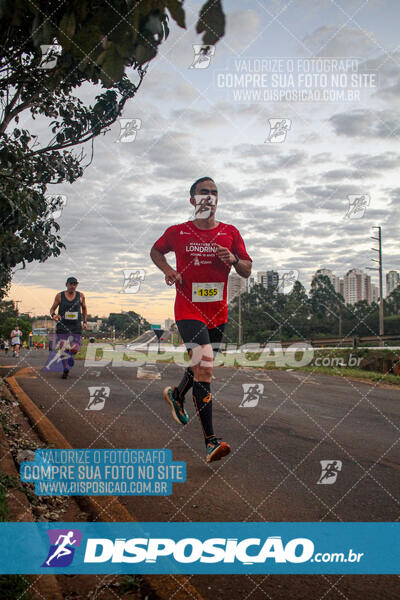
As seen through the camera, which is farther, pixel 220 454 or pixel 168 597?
pixel 220 454

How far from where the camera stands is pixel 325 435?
260 inches

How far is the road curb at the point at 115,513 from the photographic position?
2.61 m

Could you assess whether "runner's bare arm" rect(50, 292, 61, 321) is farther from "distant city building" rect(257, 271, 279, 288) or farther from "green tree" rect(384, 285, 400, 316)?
"green tree" rect(384, 285, 400, 316)

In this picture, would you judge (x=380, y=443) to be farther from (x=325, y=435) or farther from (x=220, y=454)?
(x=220, y=454)

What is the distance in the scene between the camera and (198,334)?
2770 mm

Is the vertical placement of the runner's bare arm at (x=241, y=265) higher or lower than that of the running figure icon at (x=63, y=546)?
higher

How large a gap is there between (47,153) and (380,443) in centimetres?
547

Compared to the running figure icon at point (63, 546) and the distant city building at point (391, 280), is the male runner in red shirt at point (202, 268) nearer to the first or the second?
the running figure icon at point (63, 546)

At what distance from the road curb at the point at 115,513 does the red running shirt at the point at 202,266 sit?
4.24ft

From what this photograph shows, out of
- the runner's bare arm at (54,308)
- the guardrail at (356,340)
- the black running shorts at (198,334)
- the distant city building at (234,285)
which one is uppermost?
the distant city building at (234,285)

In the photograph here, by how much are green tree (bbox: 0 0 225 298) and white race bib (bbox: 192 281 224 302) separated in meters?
1.03

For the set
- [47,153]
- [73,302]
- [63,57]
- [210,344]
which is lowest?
[210,344]

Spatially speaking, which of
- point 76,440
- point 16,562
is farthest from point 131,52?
point 76,440

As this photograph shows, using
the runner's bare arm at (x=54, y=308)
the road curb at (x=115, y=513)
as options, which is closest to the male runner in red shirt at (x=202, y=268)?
the road curb at (x=115, y=513)
